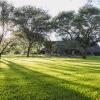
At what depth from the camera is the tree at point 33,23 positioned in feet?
270

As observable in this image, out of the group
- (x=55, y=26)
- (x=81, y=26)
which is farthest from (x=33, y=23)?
(x=81, y=26)

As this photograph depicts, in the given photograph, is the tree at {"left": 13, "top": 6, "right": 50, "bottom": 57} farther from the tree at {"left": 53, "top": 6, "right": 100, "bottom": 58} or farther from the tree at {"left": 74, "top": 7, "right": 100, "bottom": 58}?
the tree at {"left": 74, "top": 7, "right": 100, "bottom": 58}

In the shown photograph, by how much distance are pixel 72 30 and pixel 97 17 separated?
320 inches

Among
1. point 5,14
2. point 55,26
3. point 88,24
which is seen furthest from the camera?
point 55,26

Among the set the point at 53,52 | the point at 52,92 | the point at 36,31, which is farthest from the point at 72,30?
the point at 52,92

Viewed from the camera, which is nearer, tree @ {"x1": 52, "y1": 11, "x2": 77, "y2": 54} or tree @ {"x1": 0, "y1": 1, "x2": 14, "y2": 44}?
tree @ {"x1": 0, "y1": 1, "x2": 14, "y2": 44}

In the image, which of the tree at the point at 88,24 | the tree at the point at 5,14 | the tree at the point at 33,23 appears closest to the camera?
the tree at the point at 5,14

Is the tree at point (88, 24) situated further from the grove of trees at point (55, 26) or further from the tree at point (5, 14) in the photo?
the tree at point (5, 14)

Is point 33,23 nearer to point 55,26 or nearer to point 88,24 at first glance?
point 55,26

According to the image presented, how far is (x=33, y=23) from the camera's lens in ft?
277

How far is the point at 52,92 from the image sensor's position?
34.6 ft

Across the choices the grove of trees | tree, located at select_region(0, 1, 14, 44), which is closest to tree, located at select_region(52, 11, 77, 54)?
the grove of trees

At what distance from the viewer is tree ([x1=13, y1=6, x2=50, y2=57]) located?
82438mm

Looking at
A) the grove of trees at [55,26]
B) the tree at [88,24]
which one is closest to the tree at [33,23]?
the grove of trees at [55,26]
